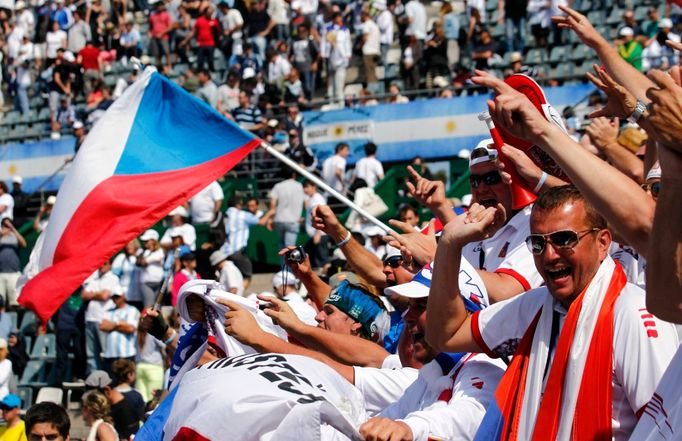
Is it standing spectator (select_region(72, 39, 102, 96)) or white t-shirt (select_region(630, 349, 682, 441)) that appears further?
standing spectator (select_region(72, 39, 102, 96))

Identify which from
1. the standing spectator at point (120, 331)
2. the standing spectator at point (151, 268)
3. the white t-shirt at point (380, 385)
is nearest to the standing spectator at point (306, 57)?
the standing spectator at point (151, 268)

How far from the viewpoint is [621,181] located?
11.6 feet

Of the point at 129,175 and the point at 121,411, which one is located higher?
the point at 129,175

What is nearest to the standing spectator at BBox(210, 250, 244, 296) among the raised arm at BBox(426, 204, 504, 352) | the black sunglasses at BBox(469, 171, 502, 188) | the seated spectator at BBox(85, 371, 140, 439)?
the seated spectator at BBox(85, 371, 140, 439)

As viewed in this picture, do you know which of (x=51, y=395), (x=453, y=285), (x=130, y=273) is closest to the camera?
(x=453, y=285)

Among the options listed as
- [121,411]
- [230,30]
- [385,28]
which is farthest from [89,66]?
[121,411]

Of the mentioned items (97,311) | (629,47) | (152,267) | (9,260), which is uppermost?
(629,47)

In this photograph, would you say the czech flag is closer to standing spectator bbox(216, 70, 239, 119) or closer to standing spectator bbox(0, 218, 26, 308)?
standing spectator bbox(0, 218, 26, 308)

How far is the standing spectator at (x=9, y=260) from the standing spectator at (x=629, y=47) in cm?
858

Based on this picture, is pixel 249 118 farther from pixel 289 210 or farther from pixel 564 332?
pixel 564 332

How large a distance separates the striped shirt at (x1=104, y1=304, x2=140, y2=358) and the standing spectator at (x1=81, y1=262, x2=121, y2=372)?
1.28ft

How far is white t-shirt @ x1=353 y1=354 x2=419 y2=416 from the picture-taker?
5.00m

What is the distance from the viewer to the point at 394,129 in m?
20.6

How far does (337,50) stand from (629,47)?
606 cm
